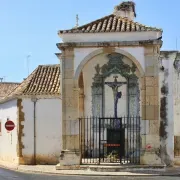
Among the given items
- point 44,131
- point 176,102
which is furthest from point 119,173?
point 44,131

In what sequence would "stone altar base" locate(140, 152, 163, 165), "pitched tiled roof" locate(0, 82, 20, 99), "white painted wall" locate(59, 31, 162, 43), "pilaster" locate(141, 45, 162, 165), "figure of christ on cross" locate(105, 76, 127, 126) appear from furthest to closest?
"pitched tiled roof" locate(0, 82, 20, 99) → "figure of christ on cross" locate(105, 76, 127, 126) → "white painted wall" locate(59, 31, 162, 43) → "pilaster" locate(141, 45, 162, 165) → "stone altar base" locate(140, 152, 163, 165)

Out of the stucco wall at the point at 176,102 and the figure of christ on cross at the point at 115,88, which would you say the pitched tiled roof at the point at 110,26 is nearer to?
the figure of christ on cross at the point at 115,88

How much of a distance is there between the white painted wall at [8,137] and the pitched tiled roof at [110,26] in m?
5.56

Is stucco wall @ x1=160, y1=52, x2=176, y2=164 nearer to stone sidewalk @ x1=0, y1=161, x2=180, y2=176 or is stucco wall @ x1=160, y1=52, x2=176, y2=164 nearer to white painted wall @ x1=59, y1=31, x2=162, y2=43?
stone sidewalk @ x1=0, y1=161, x2=180, y2=176

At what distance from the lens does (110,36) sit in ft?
69.7

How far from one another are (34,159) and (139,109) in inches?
224

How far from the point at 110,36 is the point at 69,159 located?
5.72m

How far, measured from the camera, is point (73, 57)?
840 inches

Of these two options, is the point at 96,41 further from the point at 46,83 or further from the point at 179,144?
the point at 179,144

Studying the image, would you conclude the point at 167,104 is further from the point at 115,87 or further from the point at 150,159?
the point at 150,159

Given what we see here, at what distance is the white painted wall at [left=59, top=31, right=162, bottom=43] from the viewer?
21.0 meters

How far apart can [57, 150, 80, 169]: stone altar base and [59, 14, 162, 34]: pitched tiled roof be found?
539cm

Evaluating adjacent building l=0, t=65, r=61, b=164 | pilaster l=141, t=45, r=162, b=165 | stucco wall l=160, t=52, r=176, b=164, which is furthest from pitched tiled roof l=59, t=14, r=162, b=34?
adjacent building l=0, t=65, r=61, b=164

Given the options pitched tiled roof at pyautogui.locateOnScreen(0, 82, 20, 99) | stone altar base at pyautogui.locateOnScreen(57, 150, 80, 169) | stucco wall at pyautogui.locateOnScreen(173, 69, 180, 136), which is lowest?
stone altar base at pyautogui.locateOnScreen(57, 150, 80, 169)
